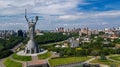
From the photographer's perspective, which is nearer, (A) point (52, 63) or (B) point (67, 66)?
(B) point (67, 66)

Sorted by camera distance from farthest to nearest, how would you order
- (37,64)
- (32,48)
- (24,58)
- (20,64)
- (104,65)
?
(32,48) → (24,58) → (20,64) → (104,65) → (37,64)

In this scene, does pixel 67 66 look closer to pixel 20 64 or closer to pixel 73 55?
Answer: pixel 20 64

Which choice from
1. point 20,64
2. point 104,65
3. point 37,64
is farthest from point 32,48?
point 104,65

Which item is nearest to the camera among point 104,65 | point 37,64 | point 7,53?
point 37,64

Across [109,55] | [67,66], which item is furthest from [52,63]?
[109,55]

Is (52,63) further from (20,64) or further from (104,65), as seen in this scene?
(104,65)

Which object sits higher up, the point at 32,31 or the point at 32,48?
the point at 32,31

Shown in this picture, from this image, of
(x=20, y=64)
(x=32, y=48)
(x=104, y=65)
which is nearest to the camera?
(x=104, y=65)

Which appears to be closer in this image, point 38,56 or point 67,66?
point 67,66

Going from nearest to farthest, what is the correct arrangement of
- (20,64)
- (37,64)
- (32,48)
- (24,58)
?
1. (37,64)
2. (20,64)
3. (24,58)
4. (32,48)
